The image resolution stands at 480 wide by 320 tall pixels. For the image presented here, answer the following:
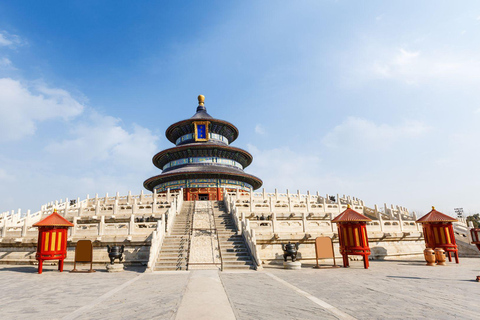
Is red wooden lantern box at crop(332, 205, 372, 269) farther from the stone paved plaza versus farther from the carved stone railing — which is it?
the carved stone railing

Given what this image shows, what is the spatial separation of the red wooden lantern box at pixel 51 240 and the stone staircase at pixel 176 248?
16.3ft

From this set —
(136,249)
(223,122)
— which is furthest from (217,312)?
(223,122)

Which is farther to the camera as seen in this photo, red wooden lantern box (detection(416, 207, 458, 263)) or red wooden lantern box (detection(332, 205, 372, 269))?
red wooden lantern box (detection(416, 207, 458, 263))

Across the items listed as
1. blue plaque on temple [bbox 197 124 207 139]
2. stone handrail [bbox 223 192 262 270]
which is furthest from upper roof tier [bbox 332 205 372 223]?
blue plaque on temple [bbox 197 124 207 139]

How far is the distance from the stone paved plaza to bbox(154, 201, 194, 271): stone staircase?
244 cm

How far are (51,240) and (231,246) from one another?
9093 mm

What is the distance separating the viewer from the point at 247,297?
7473 millimetres

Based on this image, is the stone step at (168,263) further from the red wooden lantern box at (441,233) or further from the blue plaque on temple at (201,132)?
the blue plaque on temple at (201,132)

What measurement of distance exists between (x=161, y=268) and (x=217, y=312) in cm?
828

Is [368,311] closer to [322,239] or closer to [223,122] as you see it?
[322,239]

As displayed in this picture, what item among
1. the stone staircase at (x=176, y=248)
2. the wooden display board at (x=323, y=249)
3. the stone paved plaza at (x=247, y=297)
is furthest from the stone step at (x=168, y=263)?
the wooden display board at (x=323, y=249)

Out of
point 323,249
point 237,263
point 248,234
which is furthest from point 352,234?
point 237,263

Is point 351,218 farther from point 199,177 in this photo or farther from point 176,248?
point 199,177

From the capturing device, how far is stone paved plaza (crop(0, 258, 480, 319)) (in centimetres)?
607
